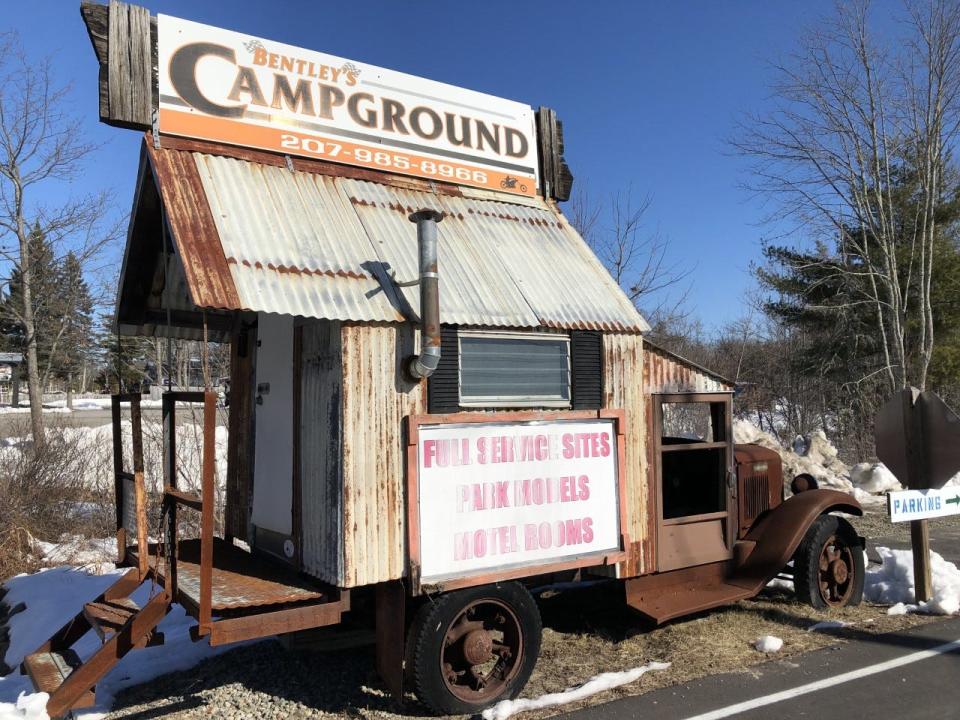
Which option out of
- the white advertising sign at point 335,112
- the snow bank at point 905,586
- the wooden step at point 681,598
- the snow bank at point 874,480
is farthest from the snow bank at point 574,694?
the snow bank at point 874,480

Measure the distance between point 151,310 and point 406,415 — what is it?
3461mm

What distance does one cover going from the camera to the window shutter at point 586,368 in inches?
212

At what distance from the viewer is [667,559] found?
5.88 metres

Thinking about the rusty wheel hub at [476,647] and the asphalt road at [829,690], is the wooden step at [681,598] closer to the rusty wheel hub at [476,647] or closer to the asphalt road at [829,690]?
the asphalt road at [829,690]

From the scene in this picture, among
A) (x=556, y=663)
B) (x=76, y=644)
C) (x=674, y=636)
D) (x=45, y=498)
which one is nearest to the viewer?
(x=556, y=663)

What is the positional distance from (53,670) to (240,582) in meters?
1.32

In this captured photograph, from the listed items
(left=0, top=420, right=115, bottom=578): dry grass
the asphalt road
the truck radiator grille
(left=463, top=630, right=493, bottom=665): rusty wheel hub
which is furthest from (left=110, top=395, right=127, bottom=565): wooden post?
the truck radiator grille

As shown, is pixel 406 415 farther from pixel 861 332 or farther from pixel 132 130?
pixel 861 332

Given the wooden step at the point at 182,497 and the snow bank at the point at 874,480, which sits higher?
the wooden step at the point at 182,497

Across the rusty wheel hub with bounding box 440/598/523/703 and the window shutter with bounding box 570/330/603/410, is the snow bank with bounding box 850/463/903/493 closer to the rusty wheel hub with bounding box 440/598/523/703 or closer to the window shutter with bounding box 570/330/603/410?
the window shutter with bounding box 570/330/603/410

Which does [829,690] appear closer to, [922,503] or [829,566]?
[829,566]

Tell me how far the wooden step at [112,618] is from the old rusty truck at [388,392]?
3cm

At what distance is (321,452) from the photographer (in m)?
4.65

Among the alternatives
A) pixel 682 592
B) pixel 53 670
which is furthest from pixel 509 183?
pixel 53 670
